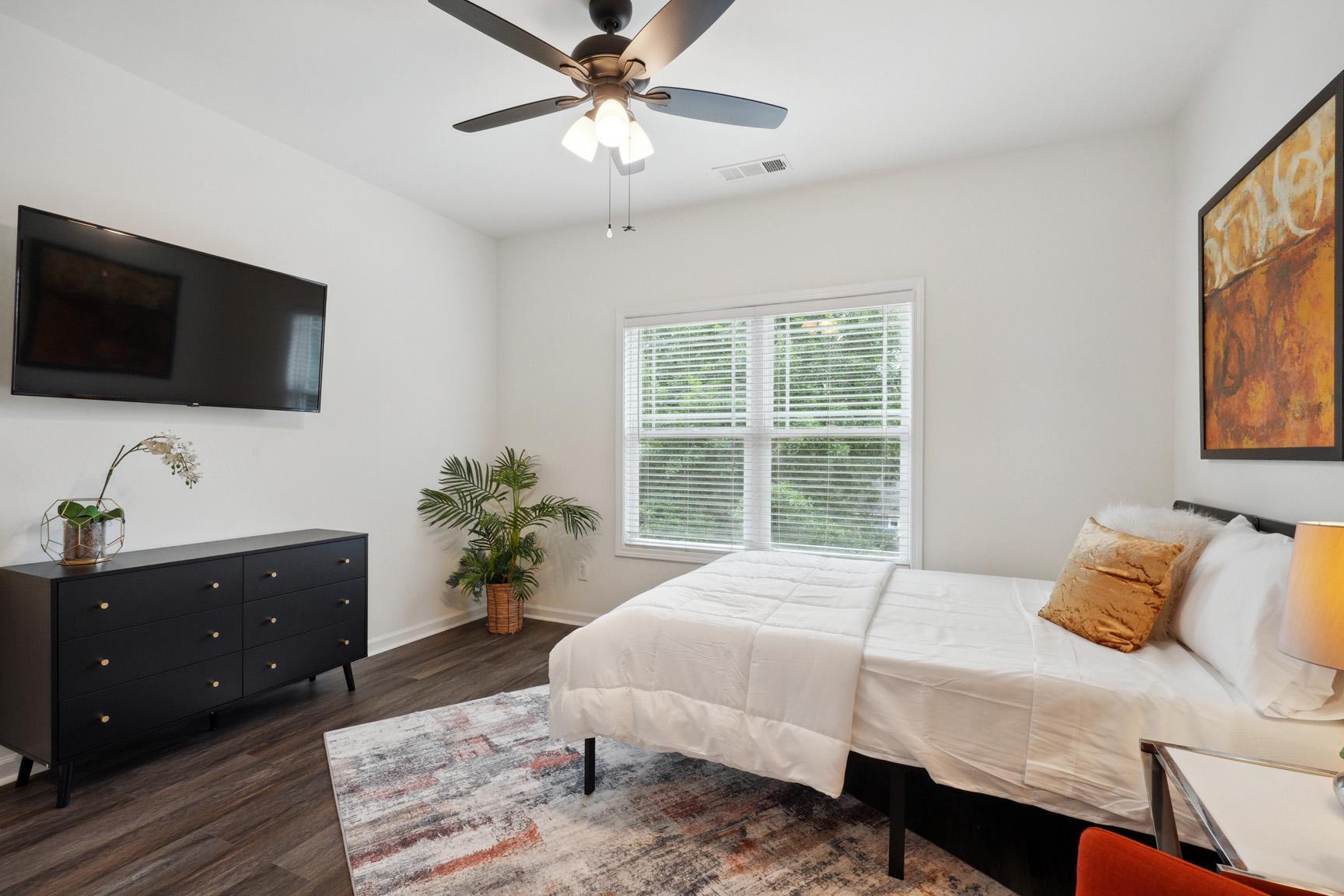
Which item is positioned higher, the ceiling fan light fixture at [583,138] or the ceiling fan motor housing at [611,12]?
the ceiling fan motor housing at [611,12]

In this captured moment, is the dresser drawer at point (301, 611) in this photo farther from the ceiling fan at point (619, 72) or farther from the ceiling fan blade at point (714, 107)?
the ceiling fan blade at point (714, 107)

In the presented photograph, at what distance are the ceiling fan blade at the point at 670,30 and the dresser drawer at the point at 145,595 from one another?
2.55 m

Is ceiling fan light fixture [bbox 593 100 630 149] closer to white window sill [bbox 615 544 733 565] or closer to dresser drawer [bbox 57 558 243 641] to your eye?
dresser drawer [bbox 57 558 243 641]

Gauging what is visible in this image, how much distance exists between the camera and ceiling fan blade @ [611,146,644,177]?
3.09 meters

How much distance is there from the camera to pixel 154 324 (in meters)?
2.67

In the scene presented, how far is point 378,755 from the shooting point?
2.56 meters

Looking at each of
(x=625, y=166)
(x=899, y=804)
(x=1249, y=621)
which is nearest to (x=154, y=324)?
(x=625, y=166)

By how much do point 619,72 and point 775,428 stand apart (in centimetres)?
229

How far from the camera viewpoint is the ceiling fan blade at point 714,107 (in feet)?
7.42

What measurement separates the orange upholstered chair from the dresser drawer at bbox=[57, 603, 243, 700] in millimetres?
2938

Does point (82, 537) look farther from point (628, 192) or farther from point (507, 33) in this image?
point (628, 192)

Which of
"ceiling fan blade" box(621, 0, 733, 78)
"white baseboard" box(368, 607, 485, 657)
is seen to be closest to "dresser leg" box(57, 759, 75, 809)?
"white baseboard" box(368, 607, 485, 657)

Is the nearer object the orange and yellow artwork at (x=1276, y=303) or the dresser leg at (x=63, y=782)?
the orange and yellow artwork at (x=1276, y=303)

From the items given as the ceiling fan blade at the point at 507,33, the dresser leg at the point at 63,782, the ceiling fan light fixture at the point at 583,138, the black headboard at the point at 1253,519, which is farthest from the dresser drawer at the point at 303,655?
the black headboard at the point at 1253,519
